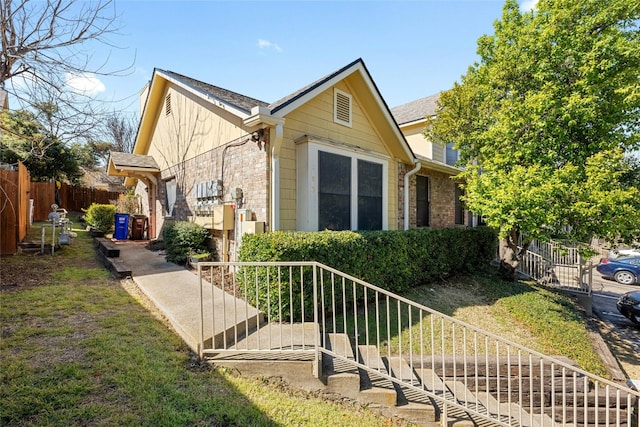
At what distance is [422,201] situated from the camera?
35.9 feet

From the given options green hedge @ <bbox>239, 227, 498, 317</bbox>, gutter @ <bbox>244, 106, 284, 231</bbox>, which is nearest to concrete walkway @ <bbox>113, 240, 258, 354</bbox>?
green hedge @ <bbox>239, 227, 498, 317</bbox>

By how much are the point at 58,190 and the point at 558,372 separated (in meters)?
23.5

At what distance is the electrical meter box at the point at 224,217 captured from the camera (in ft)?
21.6

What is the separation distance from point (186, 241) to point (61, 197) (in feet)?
54.3

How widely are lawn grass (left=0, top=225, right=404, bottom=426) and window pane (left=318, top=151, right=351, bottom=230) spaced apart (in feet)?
12.7

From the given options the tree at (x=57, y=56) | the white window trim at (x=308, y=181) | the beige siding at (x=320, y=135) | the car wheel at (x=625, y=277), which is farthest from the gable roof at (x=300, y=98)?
the car wheel at (x=625, y=277)

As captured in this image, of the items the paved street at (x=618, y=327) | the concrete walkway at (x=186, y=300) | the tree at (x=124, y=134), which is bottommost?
the paved street at (x=618, y=327)

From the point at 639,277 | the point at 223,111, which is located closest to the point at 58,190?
the point at 223,111

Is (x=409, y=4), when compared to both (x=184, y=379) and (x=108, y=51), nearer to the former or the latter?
(x=108, y=51)

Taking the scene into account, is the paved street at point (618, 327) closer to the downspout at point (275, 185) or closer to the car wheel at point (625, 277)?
the car wheel at point (625, 277)

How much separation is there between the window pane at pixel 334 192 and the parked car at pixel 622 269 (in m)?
14.8

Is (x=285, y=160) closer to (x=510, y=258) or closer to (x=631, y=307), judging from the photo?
(x=510, y=258)

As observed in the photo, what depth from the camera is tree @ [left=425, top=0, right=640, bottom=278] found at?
6273 millimetres

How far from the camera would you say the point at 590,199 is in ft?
20.3
